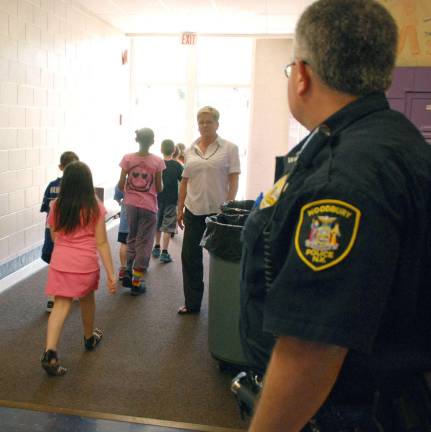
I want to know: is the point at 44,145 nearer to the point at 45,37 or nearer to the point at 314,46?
the point at 45,37

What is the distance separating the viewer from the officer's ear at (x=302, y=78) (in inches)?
39.9

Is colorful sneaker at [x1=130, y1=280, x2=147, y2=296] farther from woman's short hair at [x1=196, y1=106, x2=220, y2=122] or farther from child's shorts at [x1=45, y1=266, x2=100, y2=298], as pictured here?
woman's short hair at [x1=196, y1=106, x2=220, y2=122]

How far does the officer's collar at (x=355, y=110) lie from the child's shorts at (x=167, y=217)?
4.90m

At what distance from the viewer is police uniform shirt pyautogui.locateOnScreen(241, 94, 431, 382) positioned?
872mm

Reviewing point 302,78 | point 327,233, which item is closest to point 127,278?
point 302,78

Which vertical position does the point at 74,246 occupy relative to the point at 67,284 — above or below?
above

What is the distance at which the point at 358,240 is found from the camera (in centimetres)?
86

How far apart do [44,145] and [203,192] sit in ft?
8.06

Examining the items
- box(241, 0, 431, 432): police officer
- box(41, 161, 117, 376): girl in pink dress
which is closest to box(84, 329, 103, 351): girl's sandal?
box(41, 161, 117, 376): girl in pink dress

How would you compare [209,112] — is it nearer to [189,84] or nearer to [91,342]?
[91,342]

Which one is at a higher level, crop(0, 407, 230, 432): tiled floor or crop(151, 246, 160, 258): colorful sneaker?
crop(151, 246, 160, 258): colorful sneaker

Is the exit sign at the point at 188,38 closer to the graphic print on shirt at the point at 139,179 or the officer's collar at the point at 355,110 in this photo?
the graphic print on shirt at the point at 139,179

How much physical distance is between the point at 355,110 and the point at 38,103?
501 centimetres

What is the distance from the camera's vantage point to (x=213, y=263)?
312 cm
